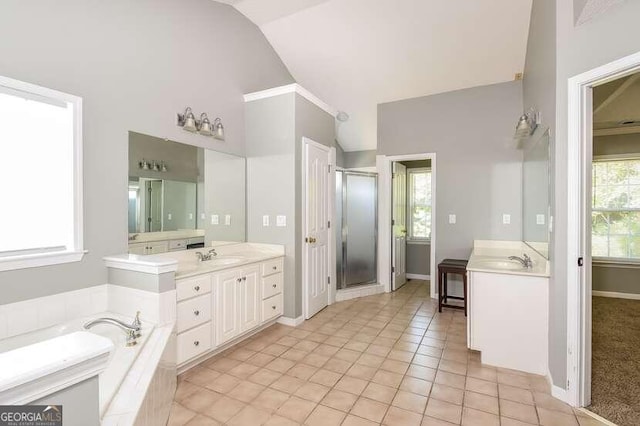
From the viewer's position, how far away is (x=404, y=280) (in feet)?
17.6

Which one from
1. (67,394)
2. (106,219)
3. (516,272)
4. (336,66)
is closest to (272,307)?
(106,219)

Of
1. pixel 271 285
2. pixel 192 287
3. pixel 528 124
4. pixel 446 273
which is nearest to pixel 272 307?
pixel 271 285

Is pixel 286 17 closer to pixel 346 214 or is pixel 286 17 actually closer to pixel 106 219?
pixel 346 214

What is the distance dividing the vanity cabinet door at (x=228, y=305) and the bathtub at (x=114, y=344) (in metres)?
0.65

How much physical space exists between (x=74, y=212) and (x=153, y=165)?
767 millimetres

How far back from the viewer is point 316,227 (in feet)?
Result: 12.5

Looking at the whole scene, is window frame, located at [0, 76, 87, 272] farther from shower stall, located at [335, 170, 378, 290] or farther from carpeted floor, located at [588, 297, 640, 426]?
carpeted floor, located at [588, 297, 640, 426]

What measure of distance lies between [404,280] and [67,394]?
5085 millimetres

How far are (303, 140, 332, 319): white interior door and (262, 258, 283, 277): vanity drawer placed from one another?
1.05 feet

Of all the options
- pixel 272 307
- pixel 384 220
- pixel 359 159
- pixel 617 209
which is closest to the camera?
pixel 272 307

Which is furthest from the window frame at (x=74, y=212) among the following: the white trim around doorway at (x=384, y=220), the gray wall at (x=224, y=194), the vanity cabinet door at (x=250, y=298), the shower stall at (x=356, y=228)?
the white trim around doorway at (x=384, y=220)

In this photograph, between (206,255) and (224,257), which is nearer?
(206,255)

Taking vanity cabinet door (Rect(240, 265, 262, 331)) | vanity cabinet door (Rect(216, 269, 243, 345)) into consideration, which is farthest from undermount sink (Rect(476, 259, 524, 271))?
vanity cabinet door (Rect(216, 269, 243, 345))

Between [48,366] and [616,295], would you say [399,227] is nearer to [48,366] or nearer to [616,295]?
[616,295]
